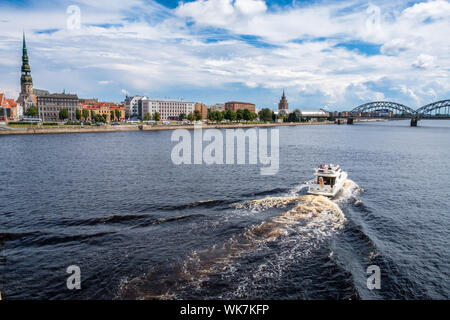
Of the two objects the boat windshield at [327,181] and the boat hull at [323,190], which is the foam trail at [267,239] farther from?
the boat windshield at [327,181]

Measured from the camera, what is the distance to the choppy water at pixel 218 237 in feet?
43.0

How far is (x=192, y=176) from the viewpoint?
34.9 m

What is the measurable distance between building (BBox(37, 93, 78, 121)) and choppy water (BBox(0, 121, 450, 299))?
139m

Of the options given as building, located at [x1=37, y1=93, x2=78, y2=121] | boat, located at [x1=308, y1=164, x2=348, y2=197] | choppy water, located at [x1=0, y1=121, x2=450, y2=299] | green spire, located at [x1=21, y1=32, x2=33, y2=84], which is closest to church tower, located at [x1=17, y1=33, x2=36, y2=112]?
green spire, located at [x1=21, y1=32, x2=33, y2=84]

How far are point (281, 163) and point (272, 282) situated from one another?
33.2 meters

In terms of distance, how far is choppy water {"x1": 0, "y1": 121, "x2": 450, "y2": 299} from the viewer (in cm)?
1312

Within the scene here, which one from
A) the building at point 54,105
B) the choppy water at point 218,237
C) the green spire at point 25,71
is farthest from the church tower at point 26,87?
the choppy water at point 218,237

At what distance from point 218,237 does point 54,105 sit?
166 meters

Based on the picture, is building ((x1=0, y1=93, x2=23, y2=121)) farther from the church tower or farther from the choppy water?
the choppy water

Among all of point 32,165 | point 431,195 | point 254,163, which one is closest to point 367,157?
point 254,163

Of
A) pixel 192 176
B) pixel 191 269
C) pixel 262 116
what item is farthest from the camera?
pixel 262 116

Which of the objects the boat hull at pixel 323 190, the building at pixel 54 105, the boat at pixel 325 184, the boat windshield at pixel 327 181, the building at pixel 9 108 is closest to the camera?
the boat hull at pixel 323 190

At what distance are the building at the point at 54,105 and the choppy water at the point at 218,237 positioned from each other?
457ft
